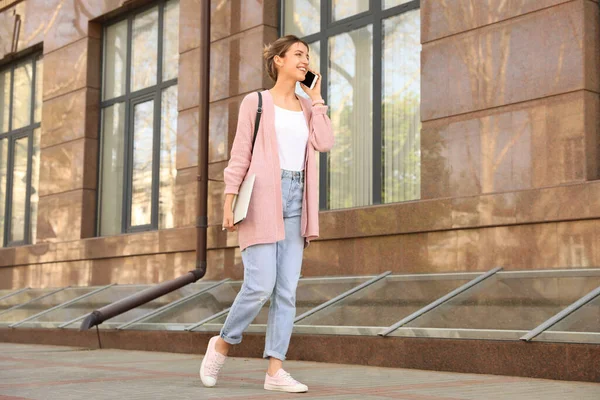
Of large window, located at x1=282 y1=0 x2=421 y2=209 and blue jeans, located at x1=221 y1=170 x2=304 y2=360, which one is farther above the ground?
large window, located at x1=282 y1=0 x2=421 y2=209

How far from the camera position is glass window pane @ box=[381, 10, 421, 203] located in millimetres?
9664

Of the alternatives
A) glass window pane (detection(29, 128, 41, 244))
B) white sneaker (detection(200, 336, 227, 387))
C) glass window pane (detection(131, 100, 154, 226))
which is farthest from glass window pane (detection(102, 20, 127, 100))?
white sneaker (detection(200, 336, 227, 387))

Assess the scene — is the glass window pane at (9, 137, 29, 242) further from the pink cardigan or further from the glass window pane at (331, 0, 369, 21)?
the pink cardigan

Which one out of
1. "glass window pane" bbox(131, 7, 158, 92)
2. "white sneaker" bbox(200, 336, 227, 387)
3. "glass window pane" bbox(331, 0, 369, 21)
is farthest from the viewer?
"glass window pane" bbox(131, 7, 158, 92)

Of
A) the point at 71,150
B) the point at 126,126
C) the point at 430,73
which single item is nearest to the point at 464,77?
the point at 430,73

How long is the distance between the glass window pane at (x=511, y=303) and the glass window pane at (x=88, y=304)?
5510mm

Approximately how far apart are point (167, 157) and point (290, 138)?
305 inches

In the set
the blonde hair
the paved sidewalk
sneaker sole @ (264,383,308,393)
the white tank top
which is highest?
the blonde hair

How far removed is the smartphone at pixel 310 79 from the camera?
562 centimetres

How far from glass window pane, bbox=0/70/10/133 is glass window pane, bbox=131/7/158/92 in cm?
385

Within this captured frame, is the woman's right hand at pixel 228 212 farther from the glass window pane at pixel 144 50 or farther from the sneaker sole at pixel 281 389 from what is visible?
the glass window pane at pixel 144 50

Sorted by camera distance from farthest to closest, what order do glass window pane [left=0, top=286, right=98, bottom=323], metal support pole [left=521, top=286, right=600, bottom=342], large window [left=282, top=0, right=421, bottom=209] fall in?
glass window pane [left=0, top=286, right=98, bottom=323]
large window [left=282, top=0, right=421, bottom=209]
metal support pole [left=521, top=286, right=600, bottom=342]

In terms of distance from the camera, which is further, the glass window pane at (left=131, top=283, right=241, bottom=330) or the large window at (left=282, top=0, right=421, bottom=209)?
the large window at (left=282, top=0, right=421, bottom=209)

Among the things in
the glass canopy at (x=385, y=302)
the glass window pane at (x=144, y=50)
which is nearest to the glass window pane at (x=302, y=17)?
the glass window pane at (x=144, y=50)
